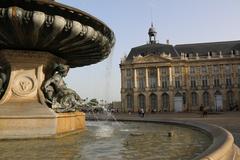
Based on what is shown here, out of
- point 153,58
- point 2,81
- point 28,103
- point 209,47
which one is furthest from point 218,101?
point 28,103

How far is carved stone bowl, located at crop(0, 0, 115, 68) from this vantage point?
342 inches

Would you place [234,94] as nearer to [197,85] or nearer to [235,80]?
[235,80]

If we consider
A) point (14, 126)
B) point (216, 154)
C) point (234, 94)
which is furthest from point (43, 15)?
point (234, 94)

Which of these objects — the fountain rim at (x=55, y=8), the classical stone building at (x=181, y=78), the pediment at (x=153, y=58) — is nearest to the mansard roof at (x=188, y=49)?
the classical stone building at (x=181, y=78)

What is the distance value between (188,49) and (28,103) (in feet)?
290

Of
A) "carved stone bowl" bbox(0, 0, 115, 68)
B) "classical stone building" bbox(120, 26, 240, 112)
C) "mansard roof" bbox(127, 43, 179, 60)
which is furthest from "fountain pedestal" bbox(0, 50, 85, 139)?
"mansard roof" bbox(127, 43, 179, 60)

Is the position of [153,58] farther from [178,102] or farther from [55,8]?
[55,8]

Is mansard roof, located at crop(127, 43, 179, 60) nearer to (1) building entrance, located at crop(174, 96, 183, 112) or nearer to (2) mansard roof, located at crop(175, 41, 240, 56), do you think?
(2) mansard roof, located at crop(175, 41, 240, 56)

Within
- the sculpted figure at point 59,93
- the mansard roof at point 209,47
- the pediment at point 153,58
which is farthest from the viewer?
the mansard roof at point 209,47

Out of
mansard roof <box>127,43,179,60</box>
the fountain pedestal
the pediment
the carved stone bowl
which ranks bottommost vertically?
the fountain pedestal

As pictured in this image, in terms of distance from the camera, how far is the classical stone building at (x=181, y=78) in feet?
294

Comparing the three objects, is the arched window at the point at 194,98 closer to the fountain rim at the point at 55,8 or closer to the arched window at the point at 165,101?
the arched window at the point at 165,101

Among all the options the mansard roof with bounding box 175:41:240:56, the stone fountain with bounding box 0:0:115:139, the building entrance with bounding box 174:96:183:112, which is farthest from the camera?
the mansard roof with bounding box 175:41:240:56

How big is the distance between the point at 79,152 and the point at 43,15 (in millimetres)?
3783
